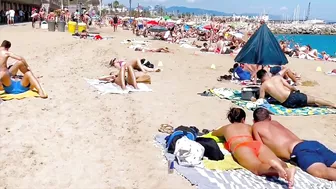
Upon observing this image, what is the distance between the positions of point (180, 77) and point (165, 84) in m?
1.24

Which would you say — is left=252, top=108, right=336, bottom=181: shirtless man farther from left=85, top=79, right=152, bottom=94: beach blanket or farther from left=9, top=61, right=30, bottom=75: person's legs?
left=9, top=61, right=30, bottom=75: person's legs

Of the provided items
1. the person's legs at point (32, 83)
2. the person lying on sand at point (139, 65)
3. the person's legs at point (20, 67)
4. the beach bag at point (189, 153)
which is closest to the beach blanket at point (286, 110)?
the beach bag at point (189, 153)

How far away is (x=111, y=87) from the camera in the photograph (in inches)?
321

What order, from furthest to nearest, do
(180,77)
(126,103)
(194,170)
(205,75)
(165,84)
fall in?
(205,75)
(180,77)
(165,84)
(126,103)
(194,170)

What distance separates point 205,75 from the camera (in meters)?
11.0

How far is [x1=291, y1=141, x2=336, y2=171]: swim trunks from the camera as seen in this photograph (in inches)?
162

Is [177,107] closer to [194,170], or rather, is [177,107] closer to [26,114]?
[26,114]

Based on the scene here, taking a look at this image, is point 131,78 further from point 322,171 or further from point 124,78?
point 322,171

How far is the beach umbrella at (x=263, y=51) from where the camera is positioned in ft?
27.9

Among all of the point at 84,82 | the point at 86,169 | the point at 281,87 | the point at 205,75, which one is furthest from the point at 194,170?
the point at 205,75

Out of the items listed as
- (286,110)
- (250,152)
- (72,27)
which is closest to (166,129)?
(250,152)

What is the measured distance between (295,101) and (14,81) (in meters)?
5.07

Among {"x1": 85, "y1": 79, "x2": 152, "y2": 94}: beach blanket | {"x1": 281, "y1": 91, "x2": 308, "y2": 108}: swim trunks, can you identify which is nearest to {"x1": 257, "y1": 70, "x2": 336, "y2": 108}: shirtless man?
{"x1": 281, "y1": 91, "x2": 308, "y2": 108}: swim trunks

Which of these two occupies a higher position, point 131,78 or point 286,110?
point 131,78
